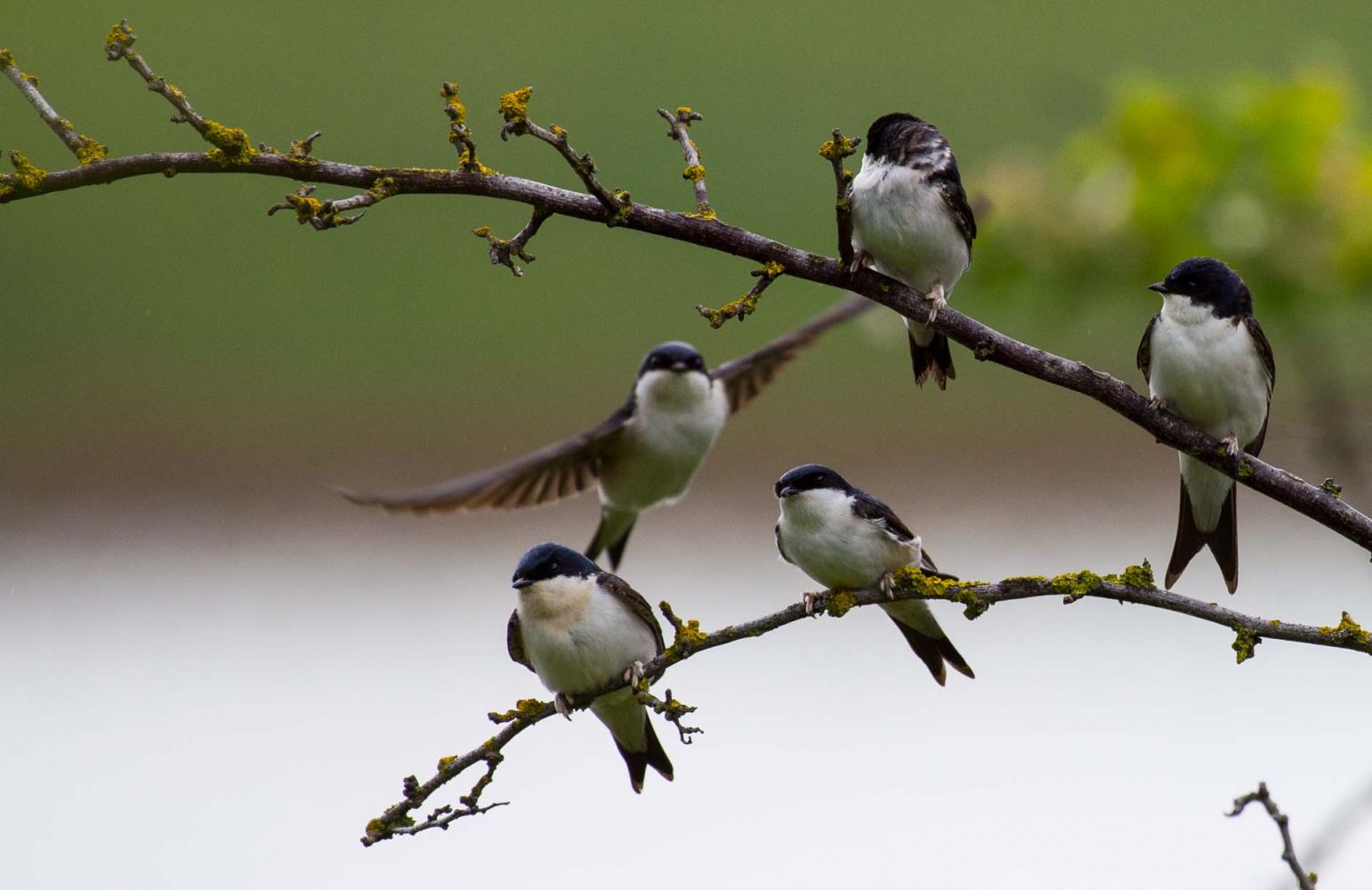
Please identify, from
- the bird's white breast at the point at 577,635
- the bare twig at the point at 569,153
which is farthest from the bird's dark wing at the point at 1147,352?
the bare twig at the point at 569,153

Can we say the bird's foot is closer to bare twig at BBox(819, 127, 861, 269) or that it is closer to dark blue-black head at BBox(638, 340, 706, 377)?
bare twig at BBox(819, 127, 861, 269)

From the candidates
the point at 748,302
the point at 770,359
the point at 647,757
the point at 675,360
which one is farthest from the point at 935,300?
the point at 770,359

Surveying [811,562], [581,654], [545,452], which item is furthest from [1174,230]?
[545,452]

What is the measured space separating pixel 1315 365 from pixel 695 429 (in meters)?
2.10

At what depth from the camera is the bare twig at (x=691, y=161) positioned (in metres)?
2.08

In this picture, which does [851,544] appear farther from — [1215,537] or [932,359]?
[1215,537]

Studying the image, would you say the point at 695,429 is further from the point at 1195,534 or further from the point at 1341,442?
the point at 1341,442

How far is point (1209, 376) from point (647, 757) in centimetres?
161

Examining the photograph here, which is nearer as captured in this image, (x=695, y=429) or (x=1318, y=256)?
(x=1318, y=256)

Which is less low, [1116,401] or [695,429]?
[695,429]

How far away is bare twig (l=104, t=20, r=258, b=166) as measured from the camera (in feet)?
6.31

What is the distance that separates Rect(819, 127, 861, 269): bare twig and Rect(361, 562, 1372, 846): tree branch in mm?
500

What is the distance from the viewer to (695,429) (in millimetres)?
4859

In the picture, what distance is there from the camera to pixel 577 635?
10.9 ft
